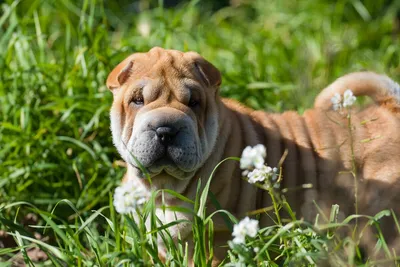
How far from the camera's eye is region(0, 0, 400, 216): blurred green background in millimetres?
5531

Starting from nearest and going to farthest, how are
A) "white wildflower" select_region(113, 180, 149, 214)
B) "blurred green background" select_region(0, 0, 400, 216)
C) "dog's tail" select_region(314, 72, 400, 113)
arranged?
"white wildflower" select_region(113, 180, 149, 214) < "dog's tail" select_region(314, 72, 400, 113) < "blurred green background" select_region(0, 0, 400, 216)

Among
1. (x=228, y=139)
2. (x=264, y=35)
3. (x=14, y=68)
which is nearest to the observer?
(x=228, y=139)

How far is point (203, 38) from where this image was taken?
825 centimetres

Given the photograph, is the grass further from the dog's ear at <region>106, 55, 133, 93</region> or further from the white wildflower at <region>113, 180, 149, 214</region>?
the dog's ear at <region>106, 55, 133, 93</region>

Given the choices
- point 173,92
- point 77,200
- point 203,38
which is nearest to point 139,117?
point 173,92

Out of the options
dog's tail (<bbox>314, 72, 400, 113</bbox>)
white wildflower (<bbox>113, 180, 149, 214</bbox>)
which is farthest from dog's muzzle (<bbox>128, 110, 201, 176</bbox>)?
dog's tail (<bbox>314, 72, 400, 113</bbox>)

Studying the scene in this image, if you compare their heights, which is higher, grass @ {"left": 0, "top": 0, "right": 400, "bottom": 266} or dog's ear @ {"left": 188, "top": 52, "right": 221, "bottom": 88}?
dog's ear @ {"left": 188, "top": 52, "right": 221, "bottom": 88}

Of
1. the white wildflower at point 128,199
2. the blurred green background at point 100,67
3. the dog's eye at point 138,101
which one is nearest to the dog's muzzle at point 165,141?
the dog's eye at point 138,101

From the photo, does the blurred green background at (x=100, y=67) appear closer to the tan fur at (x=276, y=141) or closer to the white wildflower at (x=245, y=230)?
the tan fur at (x=276, y=141)

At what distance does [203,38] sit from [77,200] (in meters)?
3.28

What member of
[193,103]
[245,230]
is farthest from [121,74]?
[245,230]

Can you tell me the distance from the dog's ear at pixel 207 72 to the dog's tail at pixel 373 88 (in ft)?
2.70

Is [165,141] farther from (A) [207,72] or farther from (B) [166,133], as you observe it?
(A) [207,72]

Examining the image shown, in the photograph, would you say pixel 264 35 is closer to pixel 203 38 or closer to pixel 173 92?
pixel 203 38
